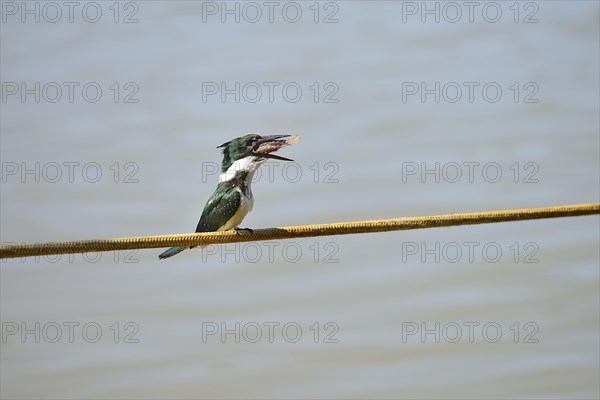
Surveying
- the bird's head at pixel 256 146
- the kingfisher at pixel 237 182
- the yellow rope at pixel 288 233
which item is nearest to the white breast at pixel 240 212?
the kingfisher at pixel 237 182

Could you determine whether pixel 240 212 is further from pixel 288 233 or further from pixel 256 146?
pixel 288 233

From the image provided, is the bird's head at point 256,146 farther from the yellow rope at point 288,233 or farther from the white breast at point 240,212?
the yellow rope at point 288,233

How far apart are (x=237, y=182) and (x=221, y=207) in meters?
0.09

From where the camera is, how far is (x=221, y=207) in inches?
112

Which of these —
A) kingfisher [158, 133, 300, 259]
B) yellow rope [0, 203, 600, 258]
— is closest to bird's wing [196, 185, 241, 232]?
kingfisher [158, 133, 300, 259]

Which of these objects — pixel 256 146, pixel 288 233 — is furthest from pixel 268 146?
pixel 288 233

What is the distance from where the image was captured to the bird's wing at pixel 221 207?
282cm

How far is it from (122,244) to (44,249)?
0.59 feet

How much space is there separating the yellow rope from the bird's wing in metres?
0.41

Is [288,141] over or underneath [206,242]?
over

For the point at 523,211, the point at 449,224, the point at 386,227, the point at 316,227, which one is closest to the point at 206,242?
the point at 316,227

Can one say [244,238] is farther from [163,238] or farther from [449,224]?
[449,224]

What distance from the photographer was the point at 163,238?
2.24 meters

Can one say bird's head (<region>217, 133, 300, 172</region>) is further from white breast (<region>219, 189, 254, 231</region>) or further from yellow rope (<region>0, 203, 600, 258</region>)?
yellow rope (<region>0, 203, 600, 258</region>)
